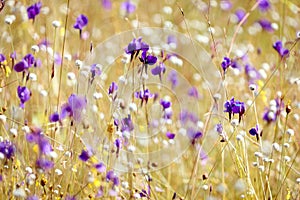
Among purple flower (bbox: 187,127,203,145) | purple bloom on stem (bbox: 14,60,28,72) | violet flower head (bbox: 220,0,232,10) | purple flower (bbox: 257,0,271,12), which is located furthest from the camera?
violet flower head (bbox: 220,0,232,10)

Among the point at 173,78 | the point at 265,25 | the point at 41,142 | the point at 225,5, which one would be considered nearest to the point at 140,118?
the point at 173,78

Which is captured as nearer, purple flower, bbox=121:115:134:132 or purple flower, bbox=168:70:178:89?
purple flower, bbox=121:115:134:132

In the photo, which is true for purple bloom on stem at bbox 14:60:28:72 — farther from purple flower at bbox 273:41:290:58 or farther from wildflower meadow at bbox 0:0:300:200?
purple flower at bbox 273:41:290:58

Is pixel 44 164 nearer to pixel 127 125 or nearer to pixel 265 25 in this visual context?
pixel 127 125

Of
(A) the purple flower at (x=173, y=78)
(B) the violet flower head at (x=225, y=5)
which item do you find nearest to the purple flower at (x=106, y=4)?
(B) the violet flower head at (x=225, y=5)

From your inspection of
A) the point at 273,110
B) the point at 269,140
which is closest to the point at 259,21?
the point at 269,140

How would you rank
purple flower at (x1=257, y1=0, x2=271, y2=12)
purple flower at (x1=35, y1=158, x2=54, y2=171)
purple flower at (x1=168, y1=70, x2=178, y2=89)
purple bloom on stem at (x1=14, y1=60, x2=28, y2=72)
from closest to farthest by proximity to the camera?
purple flower at (x1=35, y1=158, x2=54, y2=171), purple bloom on stem at (x1=14, y1=60, x2=28, y2=72), purple flower at (x1=168, y1=70, x2=178, y2=89), purple flower at (x1=257, y1=0, x2=271, y2=12)

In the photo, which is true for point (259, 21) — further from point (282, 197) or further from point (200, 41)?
point (282, 197)

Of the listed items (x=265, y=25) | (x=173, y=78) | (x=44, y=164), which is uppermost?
(x=265, y=25)

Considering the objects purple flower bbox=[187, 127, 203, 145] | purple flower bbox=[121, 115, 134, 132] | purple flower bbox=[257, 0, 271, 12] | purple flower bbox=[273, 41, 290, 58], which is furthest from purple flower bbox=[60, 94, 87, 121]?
purple flower bbox=[257, 0, 271, 12]
